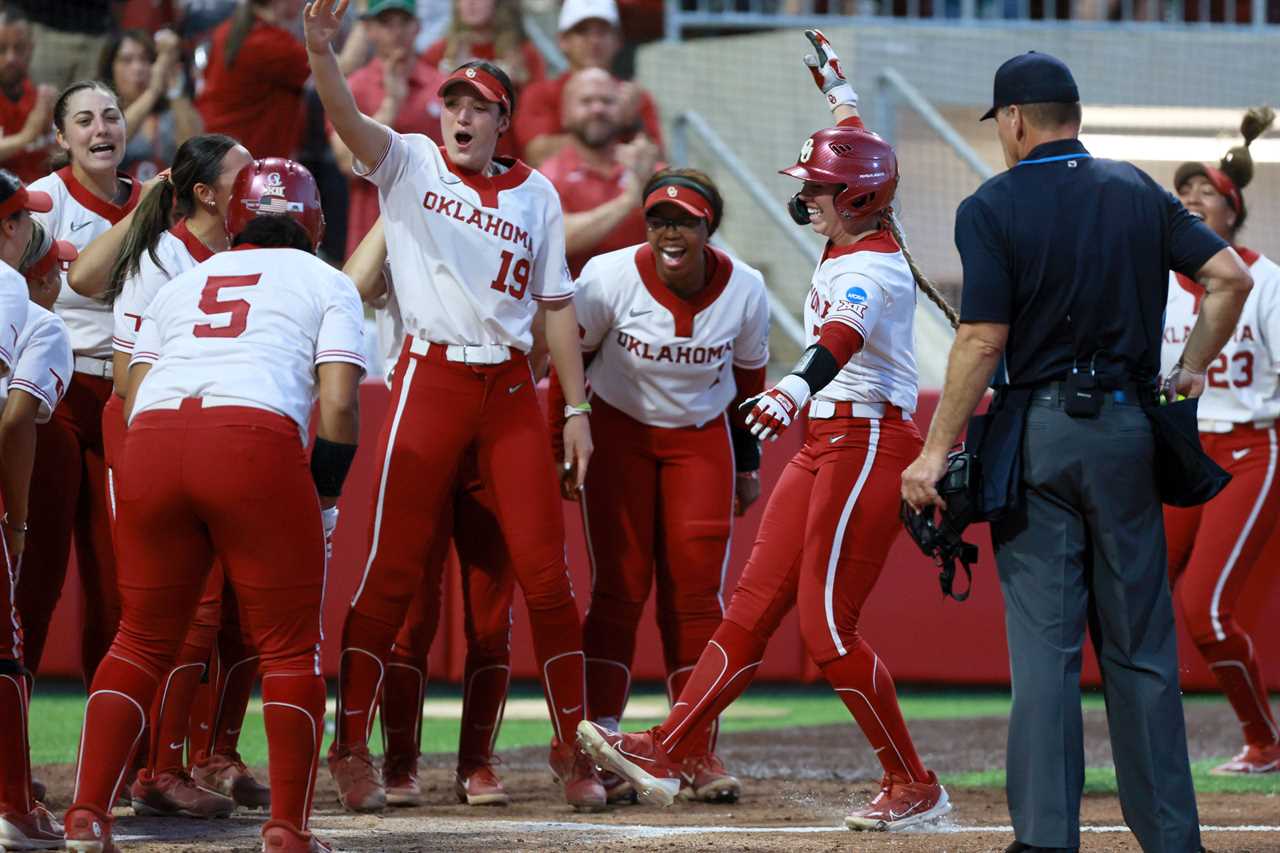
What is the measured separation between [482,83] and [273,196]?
111 centimetres

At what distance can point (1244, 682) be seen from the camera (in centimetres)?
719

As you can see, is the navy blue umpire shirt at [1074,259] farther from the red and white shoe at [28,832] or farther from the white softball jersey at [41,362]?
the red and white shoe at [28,832]

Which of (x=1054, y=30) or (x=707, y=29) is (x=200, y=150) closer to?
(x=707, y=29)

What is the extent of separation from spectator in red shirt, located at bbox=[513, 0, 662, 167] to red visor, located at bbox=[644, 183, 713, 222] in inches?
154

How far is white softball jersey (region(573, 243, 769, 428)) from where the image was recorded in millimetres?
6270

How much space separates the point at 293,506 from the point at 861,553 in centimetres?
183

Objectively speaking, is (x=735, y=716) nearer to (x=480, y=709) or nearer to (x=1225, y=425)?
(x=1225, y=425)

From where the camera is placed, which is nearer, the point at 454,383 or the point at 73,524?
the point at 454,383

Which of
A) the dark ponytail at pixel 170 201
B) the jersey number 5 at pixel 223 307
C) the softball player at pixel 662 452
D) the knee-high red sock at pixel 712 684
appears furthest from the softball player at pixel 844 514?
the dark ponytail at pixel 170 201

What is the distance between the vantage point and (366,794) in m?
5.84

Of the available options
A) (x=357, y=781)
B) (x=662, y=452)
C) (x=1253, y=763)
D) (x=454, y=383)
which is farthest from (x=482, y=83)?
(x=1253, y=763)

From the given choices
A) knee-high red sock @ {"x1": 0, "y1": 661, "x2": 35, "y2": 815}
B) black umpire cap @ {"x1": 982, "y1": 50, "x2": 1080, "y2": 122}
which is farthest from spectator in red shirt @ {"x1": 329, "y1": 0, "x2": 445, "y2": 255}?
black umpire cap @ {"x1": 982, "y1": 50, "x2": 1080, "y2": 122}

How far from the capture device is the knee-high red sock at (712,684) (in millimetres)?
5285

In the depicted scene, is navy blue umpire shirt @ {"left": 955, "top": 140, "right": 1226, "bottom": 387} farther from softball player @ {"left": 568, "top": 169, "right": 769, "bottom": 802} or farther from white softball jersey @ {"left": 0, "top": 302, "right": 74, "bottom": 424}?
white softball jersey @ {"left": 0, "top": 302, "right": 74, "bottom": 424}
